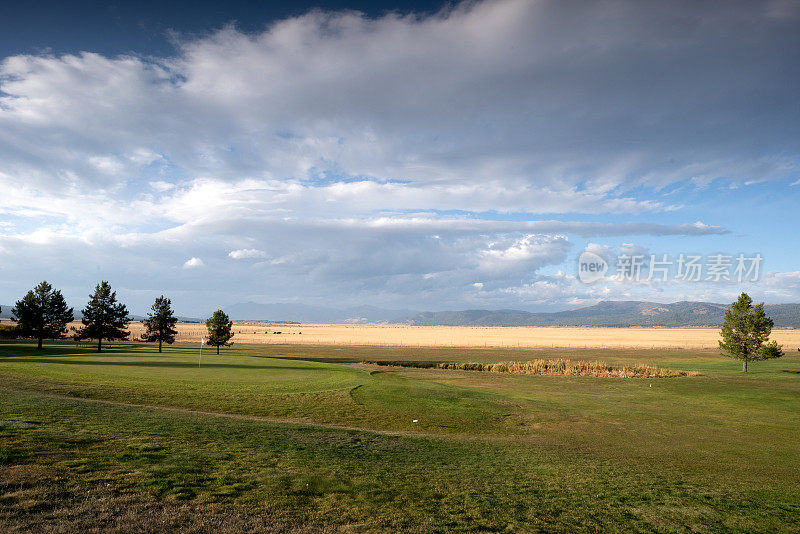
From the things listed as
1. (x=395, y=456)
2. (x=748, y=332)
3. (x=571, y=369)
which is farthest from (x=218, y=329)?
(x=748, y=332)

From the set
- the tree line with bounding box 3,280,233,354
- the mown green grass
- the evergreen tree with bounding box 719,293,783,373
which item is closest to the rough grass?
the evergreen tree with bounding box 719,293,783,373

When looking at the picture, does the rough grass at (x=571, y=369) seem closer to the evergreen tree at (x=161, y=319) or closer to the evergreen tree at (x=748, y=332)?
the evergreen tree at (x=748, y=332)

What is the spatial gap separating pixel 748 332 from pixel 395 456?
4637 cm

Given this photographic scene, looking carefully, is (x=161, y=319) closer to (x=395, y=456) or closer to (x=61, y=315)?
(x=61, y=315)

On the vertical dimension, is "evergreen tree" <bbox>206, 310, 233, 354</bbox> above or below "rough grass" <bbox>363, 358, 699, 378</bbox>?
above

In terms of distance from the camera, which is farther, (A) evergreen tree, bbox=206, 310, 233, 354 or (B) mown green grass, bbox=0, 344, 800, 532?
(A) evergreen tree, bbox=206, 310, 233, 354

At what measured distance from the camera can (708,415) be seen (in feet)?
74.7

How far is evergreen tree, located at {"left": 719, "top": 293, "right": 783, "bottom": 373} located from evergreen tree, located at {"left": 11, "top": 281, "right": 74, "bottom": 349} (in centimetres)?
8083

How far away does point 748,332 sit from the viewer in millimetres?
43656

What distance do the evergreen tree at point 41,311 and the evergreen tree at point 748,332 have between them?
80.8m

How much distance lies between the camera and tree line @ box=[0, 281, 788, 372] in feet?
143

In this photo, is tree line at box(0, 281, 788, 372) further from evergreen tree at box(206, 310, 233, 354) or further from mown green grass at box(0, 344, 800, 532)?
mown green grass at box(0, 344, 800, 532)

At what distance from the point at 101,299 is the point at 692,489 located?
67239mm

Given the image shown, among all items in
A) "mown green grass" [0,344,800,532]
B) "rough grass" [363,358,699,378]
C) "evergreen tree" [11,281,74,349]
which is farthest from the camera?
"evergreen tree" [11,281,74,349]
